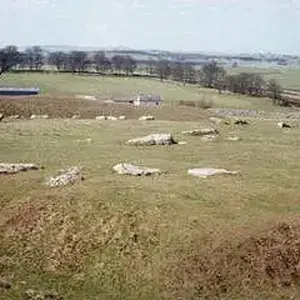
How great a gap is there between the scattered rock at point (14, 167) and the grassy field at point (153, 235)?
1.00 meters

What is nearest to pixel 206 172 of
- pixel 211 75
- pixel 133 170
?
pixel 133 170

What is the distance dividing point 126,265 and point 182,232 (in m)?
3.13

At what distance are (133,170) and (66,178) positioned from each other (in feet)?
13.6

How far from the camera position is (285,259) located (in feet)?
91.3

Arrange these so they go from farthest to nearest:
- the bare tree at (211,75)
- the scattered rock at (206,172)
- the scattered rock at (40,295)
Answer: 1. the bare tree at (211,75)
2. the scattered rock at (206,172)
3. the scattered rock at (40,295)

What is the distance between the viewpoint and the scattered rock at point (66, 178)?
3391 cm

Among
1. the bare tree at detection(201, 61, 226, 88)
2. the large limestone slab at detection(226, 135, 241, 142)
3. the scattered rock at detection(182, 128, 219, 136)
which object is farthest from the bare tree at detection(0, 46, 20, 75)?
the large limestone slab at detection(226, 135, 241, 142)

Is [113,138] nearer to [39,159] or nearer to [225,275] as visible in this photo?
[39,159]

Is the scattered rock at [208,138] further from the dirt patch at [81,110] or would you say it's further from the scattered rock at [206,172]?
the dirt patch at [81,110]

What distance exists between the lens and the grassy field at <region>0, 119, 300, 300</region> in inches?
1035

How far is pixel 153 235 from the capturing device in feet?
95.2

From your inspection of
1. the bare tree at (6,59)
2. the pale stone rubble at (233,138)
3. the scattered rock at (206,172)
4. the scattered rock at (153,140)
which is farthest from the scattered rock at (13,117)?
the bare tree at (6,59)

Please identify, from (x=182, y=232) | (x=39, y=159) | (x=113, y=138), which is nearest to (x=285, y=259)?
(x=182, y=232)

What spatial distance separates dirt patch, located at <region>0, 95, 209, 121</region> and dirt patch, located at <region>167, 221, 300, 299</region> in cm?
4727
